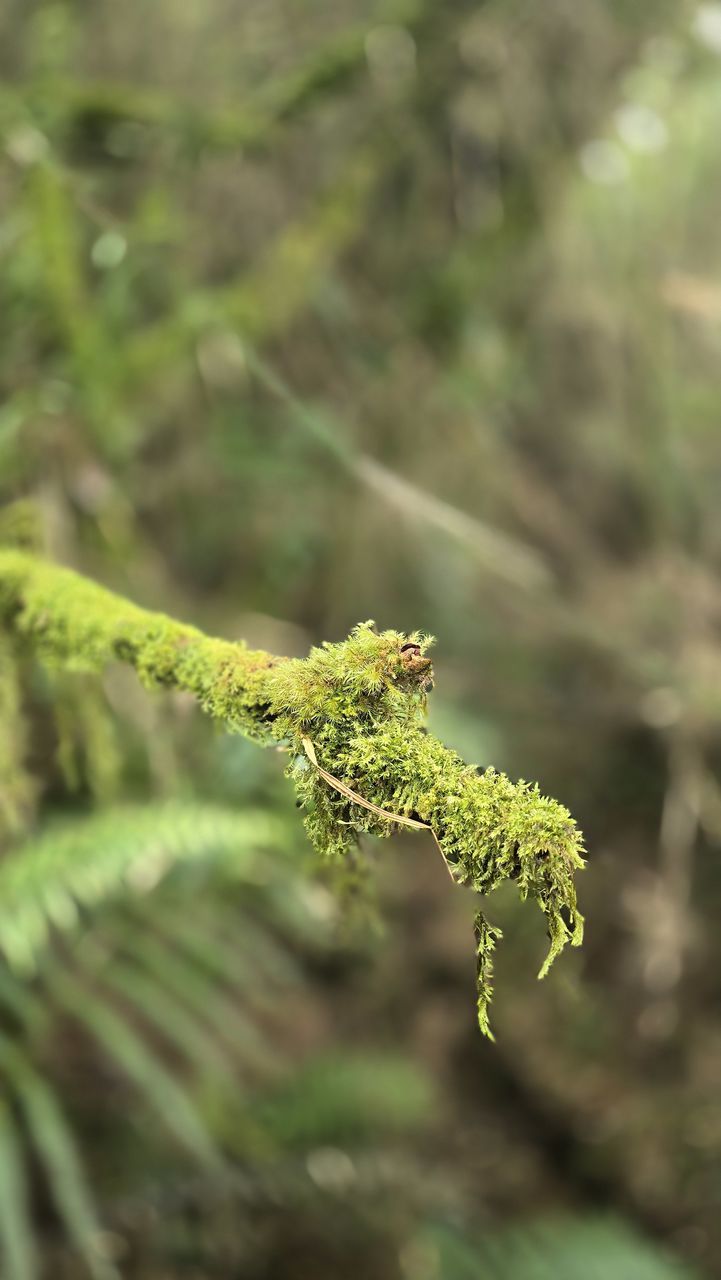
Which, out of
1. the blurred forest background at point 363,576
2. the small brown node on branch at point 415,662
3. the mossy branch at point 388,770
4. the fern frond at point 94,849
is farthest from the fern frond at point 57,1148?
the small brown node on branch at point 415,662

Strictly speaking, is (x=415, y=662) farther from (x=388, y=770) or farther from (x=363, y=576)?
(x=363, y=576)

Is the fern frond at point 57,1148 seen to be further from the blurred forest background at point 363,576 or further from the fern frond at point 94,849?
the fern frond at point 94,849

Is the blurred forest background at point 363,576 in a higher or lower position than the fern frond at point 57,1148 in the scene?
higher

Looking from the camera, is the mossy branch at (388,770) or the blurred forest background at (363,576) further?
the blurred forest background at (363,576)

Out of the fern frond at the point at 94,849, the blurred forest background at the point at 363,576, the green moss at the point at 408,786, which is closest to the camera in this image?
the green moss at the point at 408,786

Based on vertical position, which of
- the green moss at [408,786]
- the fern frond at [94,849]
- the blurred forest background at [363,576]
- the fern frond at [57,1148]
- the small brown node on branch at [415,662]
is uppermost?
the blurred forest background at [363,576]

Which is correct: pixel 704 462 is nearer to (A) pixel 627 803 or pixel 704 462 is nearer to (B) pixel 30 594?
(A) pixel 627 803

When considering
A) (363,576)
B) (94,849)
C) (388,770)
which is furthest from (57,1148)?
(363,576)

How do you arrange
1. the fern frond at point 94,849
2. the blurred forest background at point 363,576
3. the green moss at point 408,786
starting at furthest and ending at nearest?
1. the blurred forest background at point 363,576
2. the fern frond at point 94,849
3. the green moss at point 408,786
